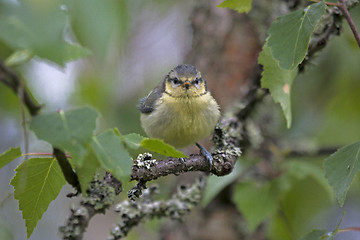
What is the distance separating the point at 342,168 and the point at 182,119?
1.12 m

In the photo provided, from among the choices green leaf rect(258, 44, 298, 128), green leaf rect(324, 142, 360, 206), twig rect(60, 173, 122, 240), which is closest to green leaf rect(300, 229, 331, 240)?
green leaf rect(324, 142, 360, 206)

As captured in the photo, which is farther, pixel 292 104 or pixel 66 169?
pixel 292 104

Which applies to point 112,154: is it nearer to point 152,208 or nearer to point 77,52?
point 77,52

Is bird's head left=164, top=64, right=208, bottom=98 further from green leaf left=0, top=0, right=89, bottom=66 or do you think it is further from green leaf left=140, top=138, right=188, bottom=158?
green leaf left=0, top=0, right=89, bottom=66

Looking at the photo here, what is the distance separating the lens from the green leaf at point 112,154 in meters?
1.29

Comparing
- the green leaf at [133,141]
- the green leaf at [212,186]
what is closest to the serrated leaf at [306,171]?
the green leaf at [212,186]

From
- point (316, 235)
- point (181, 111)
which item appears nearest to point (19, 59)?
point (181, 111)

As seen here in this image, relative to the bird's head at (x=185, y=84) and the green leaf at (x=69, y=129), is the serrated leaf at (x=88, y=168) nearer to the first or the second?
the green leaf at (x=69, y=129)

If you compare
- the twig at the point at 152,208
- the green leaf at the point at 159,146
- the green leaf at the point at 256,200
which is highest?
the green leaf at the point at 159,146

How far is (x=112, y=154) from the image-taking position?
4.30ft

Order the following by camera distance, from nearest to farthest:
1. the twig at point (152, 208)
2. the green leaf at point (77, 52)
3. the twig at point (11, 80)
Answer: the twig at point (11, 80) → the green leaf at point (77, 52) → the twig at point (152, 208)

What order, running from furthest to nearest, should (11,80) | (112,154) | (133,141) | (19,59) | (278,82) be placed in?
(278,82), (19,59), (133,141), (112,154), (11,80)

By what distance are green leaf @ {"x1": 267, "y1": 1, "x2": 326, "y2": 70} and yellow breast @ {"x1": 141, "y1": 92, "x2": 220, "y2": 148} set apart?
0.89 metres

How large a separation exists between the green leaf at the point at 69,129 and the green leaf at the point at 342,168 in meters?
0.98
